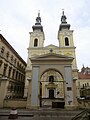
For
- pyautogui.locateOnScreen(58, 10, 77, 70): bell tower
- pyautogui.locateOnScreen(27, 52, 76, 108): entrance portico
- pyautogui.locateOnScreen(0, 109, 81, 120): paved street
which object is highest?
pyautogui.locateOnScreen(58, 10, 77, 70): bell tower

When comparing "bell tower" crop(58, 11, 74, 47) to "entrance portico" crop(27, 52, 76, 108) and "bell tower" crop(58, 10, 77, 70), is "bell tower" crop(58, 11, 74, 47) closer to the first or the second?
"bell tower" crop(58, 10, 77, 70)

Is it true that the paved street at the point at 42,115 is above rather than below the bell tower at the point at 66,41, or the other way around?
below

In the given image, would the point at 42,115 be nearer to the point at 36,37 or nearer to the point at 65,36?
the point at 36,37

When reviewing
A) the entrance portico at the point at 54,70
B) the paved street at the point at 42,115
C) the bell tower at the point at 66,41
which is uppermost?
the bell tower at the point at 66,41

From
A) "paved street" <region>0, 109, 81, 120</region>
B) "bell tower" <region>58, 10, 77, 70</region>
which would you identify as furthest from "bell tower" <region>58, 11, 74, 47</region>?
"paved street" <region>0, 109, 81, 120</region>

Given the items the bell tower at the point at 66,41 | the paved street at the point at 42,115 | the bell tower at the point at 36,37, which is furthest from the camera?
the bell tower at the point at 36,37

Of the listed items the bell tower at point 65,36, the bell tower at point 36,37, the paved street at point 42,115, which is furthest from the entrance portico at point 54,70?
the bell tower at point 36,37

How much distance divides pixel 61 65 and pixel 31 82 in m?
4.37

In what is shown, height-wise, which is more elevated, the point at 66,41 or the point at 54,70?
the point at 66,41

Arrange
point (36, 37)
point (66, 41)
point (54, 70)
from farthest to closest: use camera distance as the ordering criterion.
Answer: point (36, 37), point (66, 41), point (54, 70)

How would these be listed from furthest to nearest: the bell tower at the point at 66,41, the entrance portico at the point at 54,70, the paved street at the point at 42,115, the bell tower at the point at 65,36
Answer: the bell tower at the point at 65,36 < the bell tower at the point at 66,41 < the entrance portico at the point at 54,70 < the paved street at the point at 42,115

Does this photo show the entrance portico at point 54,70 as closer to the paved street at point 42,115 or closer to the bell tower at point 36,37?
the paved street at point 42,115

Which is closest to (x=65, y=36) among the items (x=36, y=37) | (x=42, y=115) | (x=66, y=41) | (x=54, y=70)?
(x=66, y=41)

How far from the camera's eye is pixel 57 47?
1369 inches
